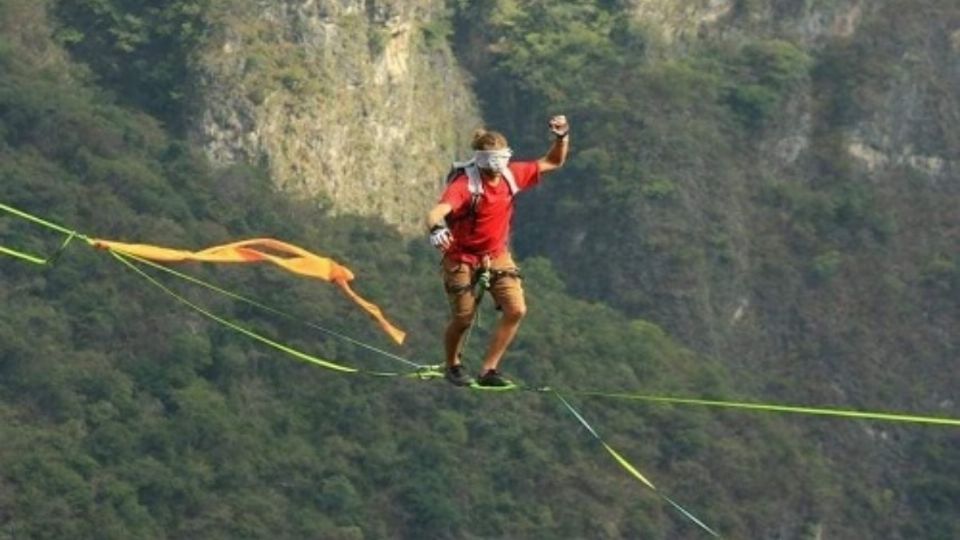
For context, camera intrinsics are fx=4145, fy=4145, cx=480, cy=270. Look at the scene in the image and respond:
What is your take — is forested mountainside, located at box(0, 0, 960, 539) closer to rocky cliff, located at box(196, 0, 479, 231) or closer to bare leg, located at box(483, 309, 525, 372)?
rocky cliff, located at box(196, 0, 479, 231)

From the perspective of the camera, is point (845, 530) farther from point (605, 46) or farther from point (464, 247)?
point (464, 247)

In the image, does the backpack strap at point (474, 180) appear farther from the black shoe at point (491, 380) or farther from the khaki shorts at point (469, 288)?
the black shoe at point (491, 380)

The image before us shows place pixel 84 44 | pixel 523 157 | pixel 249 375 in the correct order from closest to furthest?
pixel 249 375 < pixel 84 44 < pixel 523 157

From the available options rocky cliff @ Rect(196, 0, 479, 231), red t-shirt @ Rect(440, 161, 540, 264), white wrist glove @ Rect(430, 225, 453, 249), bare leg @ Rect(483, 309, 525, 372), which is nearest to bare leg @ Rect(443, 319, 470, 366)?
bare leg @ Rect(483, 309, 525, 372)

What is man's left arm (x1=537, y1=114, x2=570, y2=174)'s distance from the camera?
25.2 metres

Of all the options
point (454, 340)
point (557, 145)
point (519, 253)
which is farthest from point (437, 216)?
point (519, 253)

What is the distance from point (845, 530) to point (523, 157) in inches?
378

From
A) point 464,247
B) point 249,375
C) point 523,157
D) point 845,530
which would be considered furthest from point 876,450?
point 464,247

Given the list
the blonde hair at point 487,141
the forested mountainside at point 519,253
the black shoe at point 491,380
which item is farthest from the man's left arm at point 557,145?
the forested mountainside at point 519,253

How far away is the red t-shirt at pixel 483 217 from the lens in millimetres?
26031

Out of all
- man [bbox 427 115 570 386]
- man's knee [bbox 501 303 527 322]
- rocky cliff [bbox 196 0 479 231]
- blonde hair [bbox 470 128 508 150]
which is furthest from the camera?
rocky cliff [bbox 196 0 479 231]

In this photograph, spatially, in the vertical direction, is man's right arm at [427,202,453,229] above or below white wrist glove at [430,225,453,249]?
above

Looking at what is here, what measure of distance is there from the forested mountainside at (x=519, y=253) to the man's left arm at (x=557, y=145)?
3657cm

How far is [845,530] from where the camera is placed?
2911 inches
